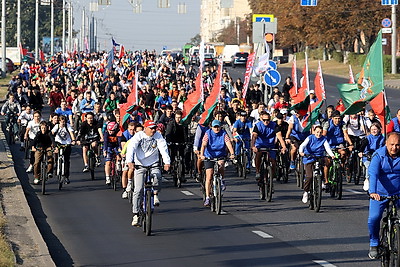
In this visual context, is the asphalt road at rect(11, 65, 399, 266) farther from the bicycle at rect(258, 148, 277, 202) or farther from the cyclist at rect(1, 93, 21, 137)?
the cyclist at rect(1, 93, 21, 137)

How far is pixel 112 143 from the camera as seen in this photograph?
21938 mm

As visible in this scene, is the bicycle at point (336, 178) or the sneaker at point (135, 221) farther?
the bicycle at point (336, 178)

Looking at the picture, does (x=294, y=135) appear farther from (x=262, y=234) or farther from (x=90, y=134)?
(x=262, y=234)

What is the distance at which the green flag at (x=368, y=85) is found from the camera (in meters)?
14.4

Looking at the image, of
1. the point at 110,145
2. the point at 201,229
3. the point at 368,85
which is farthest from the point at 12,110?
the point at 368,85

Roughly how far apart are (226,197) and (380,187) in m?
8.88

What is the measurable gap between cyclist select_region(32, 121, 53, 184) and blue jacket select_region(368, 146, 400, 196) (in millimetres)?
10588

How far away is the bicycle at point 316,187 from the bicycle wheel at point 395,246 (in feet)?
21.3

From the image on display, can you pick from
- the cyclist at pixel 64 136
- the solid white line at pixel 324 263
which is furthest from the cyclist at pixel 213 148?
the solid white line at pixel 324 263

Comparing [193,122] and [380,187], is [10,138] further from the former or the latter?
[380,187]

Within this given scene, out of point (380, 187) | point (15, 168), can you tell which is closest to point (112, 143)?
point (15, 168)

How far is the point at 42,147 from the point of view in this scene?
21125 millimetres

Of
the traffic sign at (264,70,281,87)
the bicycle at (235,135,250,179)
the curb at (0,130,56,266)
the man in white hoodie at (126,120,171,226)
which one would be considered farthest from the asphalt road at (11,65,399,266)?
the traffic sign at (264,70,281,87)

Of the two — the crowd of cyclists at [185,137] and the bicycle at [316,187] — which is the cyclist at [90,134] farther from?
the bicycle at [316,187]
